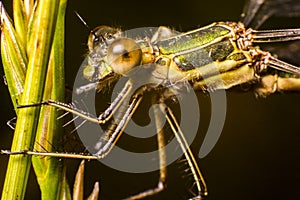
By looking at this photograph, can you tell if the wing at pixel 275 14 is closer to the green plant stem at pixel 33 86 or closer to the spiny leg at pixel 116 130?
the spiny leg at pixel 116 130

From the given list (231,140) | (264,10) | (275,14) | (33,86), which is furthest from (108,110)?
(231,140)

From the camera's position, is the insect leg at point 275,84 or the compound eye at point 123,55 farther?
the insect leg at point 275,84

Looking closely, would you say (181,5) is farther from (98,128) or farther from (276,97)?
(98,128)

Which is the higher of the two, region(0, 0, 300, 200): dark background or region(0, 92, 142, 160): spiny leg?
region(0, 0, 300, 200): dark background

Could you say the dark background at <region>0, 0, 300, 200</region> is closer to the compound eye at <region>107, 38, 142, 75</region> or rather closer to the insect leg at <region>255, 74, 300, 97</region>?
the insect leg at <region>255, 74, 300, 97</region>

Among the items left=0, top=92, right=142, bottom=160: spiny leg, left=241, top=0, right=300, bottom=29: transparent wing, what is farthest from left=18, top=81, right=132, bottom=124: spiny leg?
left=241, top=0, right=300, bottom=29: transparent wing

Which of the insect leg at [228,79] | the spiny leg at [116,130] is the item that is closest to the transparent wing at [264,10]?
the insect leg at [228,79]

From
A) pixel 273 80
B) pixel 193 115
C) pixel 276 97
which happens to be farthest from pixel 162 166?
pixel 276 97
